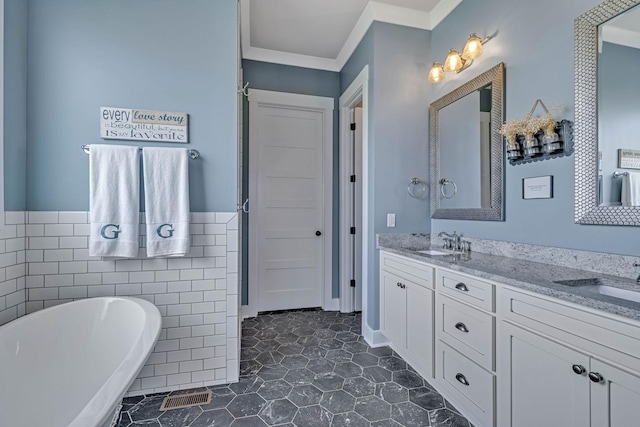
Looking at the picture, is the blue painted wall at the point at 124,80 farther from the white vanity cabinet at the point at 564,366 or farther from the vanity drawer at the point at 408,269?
the white vanity cabinet at the point at 564,366

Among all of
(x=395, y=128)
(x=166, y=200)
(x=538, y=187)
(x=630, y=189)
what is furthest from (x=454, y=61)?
(x=166, y=200)

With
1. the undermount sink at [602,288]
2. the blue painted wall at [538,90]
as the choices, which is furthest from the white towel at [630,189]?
the undermount sink at [602,288]

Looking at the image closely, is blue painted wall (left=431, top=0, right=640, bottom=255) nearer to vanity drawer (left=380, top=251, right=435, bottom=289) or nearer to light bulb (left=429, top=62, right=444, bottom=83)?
light bulb (left=429, top=62, right=444, bottom=83)

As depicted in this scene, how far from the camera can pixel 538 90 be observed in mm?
1771

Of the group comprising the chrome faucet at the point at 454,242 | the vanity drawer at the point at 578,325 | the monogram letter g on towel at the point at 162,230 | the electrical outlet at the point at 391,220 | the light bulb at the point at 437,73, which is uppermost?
the light bulb at the point at 437,73

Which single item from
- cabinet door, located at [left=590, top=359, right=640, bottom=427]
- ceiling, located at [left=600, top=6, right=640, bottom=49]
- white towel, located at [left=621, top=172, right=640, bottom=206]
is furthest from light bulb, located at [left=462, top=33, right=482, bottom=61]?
cabinet door, located at [left=590, top=359, right=640, bottom=427]

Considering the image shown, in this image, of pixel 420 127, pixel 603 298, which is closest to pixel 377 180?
pixel 420 127

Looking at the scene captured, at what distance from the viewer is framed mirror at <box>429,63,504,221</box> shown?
2055mm

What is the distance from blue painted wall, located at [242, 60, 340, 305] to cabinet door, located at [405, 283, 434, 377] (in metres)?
1.46

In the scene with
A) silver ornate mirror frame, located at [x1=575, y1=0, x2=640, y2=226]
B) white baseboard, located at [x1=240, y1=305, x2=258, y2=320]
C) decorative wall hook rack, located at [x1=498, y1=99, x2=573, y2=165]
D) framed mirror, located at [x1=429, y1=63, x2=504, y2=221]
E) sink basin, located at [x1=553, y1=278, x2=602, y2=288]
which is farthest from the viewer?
white baseboard, located at [x1=240, y1=305, x2=258, y2=320]

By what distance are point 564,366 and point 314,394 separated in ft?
4.49

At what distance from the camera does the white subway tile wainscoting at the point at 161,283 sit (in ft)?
5.87

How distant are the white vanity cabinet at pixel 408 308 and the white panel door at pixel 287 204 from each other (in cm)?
116

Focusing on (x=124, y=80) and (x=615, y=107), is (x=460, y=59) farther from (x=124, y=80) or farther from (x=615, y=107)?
(x=124, y=80)
